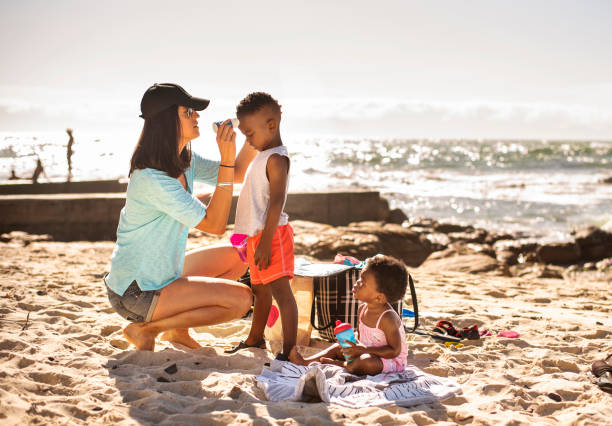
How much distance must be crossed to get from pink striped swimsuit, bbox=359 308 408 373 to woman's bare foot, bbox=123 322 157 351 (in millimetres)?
1292

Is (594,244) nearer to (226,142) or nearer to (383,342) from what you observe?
(383,342)

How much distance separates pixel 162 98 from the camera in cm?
332

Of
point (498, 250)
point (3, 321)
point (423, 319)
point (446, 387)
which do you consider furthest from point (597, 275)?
point (3, 321)

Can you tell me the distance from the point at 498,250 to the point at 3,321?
28.3ft

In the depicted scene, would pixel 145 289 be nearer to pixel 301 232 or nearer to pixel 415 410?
pixel 415 410

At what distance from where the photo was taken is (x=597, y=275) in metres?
9.03

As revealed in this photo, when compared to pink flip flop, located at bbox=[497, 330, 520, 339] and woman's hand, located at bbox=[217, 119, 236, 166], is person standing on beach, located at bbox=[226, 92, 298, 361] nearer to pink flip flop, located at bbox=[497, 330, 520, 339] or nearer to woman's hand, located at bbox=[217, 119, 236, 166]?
woman's hand, located at bbox=[217, 119, 236, 166]

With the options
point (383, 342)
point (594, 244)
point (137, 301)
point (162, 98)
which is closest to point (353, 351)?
point (383, 342)

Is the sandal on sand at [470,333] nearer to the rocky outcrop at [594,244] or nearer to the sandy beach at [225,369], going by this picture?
the sandy beach at [225,369]

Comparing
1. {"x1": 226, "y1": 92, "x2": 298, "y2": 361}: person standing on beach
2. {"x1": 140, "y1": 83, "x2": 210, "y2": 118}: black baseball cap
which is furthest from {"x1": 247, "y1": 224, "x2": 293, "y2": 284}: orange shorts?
{"x1": 140, "y1": 83, "x2": 210, "y2": 118}: black baseball cap

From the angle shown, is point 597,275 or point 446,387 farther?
point 597,275

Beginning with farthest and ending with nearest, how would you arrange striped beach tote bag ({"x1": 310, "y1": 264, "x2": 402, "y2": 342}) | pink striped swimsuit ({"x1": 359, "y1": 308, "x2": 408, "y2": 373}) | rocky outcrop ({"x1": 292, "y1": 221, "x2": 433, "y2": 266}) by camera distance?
rocky outcrop ({"x1": 292, "y1": 221, "x2": 433, "y2": 266})
striped beach tote bag ({"x1": 310, "y1": 264, "x2": 402, "y2": 342})
pink striped swimsuit ({"x1": 359, "y1": 308, "x2": 408, "y2": 373})

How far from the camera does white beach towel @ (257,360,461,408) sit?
2.82 metres

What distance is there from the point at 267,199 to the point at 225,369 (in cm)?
105
